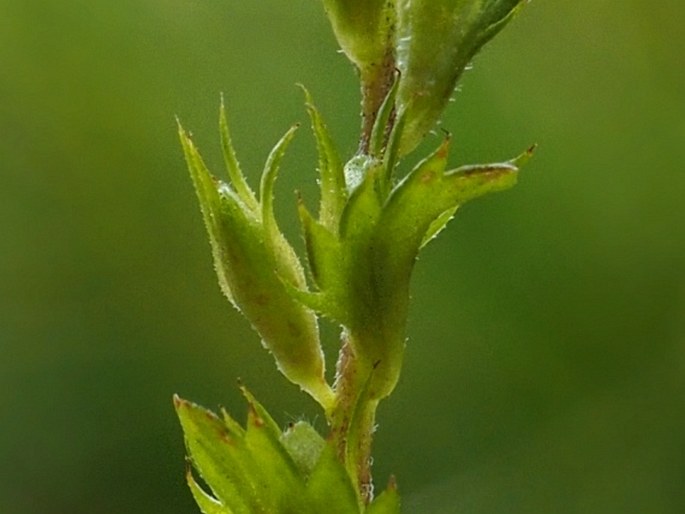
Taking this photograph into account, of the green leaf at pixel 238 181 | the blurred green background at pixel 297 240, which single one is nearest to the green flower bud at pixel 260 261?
the green leaf at pixel 238 181

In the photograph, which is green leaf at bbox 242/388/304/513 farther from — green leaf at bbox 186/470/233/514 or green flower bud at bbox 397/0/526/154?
green flower bud at bbox 397/0/526/154

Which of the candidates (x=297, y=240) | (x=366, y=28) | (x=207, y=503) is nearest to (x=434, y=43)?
(x=366, y=28)

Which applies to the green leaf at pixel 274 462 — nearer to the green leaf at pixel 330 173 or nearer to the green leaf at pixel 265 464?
the green leaf at pixel 265 464

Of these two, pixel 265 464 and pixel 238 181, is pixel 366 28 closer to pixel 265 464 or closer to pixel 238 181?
pixel 238 181

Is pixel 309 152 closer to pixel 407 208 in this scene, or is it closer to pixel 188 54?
pixel 188 54

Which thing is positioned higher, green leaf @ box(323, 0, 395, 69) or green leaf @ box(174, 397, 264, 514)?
green leaf @ box(323, 0, 395, 69)

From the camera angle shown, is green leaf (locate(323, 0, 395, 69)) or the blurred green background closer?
green leaf (locate(323, 0, 395, 69))

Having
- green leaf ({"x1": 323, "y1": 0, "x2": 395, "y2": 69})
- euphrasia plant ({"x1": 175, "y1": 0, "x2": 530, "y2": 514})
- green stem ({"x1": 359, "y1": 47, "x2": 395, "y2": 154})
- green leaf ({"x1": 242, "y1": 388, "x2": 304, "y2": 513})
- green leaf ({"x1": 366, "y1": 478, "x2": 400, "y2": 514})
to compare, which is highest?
green leaf ({"x1": 323, "y1": 0, "x2": 395, "y2": 69})

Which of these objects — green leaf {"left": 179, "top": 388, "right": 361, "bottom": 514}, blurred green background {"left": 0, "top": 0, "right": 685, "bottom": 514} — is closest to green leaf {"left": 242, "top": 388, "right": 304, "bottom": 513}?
green leaf {"left": 179, "top": 388, "right": 361, "bottom": 514}

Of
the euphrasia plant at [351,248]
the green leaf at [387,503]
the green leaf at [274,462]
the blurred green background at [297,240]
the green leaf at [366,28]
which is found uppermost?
the blurred green background at [297,240]
